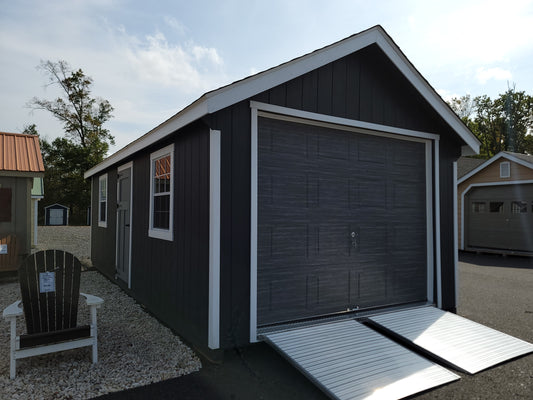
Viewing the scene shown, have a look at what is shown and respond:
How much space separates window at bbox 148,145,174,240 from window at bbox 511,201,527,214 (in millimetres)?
12386

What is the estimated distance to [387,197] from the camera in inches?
191

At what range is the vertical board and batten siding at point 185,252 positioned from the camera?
370cm

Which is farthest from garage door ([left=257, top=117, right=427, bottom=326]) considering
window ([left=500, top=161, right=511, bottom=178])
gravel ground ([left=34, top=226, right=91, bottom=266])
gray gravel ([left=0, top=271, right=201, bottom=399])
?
window ([left=500, top=161, right=511, bottom=178])

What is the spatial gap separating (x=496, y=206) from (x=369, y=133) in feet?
35.3

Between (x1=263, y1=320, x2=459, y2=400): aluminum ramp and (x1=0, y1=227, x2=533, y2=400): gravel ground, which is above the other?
(x1=263, y1=320, x2=459, y2=400): aluminum ramp

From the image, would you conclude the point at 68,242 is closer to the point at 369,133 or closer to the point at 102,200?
the point at 102,200

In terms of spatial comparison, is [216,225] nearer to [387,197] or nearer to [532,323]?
[387,197]

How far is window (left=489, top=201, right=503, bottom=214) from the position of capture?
41.4ft

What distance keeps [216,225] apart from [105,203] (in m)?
5.91

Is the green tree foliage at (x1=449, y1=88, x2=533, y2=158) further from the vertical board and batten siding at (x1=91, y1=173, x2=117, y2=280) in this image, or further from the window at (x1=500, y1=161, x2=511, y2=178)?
the vertical board and batten siding at (x1=91, y1=173, x2=117, y2=280)

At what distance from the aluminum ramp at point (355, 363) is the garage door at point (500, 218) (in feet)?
36.3

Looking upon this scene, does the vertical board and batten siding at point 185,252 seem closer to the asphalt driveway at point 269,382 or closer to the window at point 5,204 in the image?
the asphalt driveway at point 269,382

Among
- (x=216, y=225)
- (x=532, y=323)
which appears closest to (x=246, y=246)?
(x=216, y=225)

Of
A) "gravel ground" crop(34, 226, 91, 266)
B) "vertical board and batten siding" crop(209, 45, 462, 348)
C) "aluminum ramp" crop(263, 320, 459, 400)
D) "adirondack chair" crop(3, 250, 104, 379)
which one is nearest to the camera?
"aluminum ramp" crop(263, 320, 459, 400)
